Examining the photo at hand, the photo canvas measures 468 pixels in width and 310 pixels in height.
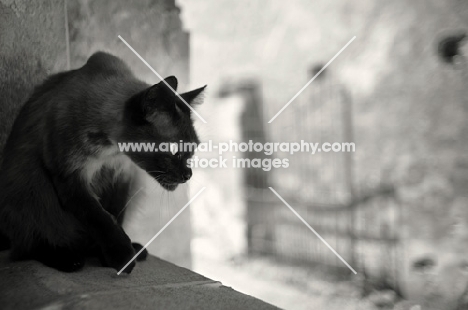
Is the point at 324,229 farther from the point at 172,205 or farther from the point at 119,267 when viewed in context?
the point at 119,267

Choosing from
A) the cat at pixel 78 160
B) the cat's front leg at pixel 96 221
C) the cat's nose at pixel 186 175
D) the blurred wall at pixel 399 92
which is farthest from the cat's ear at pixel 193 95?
the blurred wall at pixel 399 92

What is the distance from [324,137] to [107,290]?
3.95 m

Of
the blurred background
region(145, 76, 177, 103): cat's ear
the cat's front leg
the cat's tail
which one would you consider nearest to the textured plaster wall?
the blurred background

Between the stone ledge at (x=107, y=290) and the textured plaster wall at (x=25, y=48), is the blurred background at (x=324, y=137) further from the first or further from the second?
the stone ledge at (x=107, y=290)

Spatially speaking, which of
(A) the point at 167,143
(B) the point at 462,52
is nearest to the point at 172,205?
(A) the point at 167,143

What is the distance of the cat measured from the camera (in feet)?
3.27

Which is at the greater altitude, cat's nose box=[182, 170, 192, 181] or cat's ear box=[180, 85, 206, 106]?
cat's ear box=[180, 85, 206, 106]

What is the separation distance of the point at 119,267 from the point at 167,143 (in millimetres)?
328

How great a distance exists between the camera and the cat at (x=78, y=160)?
998 mm

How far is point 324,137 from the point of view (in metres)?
4.57

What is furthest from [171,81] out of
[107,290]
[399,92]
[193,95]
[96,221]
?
[399,92]

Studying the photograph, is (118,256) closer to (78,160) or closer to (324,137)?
(78,160)

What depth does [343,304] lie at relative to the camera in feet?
12.2

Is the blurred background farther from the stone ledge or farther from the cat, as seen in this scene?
the stone ledge
